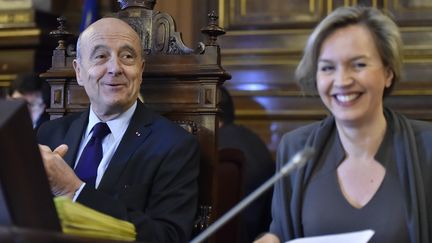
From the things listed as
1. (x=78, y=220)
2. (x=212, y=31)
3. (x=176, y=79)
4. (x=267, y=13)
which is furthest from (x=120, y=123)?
(x=267, y=13)

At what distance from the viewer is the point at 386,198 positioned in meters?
1.90

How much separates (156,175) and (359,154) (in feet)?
1.91

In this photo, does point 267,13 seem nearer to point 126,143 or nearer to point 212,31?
point 212,31

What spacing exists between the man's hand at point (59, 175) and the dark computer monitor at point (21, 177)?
482mm

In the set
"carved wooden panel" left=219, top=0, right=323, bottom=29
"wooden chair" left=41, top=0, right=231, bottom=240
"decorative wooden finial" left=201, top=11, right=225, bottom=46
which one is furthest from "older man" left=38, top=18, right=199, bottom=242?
"carved wooden panel" left=219, top=0, right=323, bottom=29

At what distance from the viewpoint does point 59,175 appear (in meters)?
1.90

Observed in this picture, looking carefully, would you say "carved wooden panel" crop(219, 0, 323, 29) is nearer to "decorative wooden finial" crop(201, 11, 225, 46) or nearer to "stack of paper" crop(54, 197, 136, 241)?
"decorative wooden finial" crop(201, 11, 225, 46)

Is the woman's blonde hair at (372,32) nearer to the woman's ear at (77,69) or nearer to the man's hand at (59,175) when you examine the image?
the man's hand at (59,175)

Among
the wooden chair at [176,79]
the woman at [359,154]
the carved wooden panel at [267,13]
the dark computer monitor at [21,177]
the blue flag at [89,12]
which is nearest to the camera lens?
the dark computer monitor at [21,177]

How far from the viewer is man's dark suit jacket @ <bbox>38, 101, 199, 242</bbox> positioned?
212 centimetres

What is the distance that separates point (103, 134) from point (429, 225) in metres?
1.02

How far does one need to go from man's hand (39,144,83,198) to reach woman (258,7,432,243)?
1.61 ft

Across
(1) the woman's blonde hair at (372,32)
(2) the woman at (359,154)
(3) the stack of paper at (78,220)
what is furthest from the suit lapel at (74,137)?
(3) the stack of paper at (78,220)

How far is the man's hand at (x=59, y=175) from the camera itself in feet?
6.20
